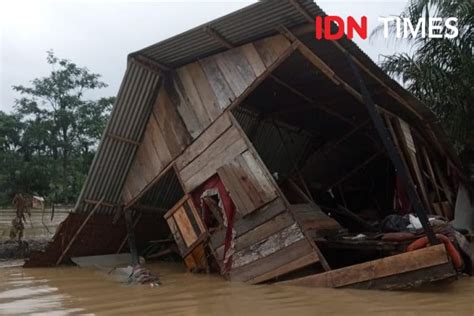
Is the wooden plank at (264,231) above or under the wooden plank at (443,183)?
above

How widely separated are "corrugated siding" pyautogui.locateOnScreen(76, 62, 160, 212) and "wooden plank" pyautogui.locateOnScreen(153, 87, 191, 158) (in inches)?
5.9

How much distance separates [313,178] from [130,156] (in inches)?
210

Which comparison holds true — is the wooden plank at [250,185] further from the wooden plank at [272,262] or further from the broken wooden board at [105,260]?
the broken wooden board at [105,260]

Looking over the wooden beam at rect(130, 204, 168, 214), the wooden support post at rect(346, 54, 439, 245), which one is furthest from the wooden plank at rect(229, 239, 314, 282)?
the wooden beam at rect(130, 204, 168, 214)

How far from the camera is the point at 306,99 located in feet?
30.0

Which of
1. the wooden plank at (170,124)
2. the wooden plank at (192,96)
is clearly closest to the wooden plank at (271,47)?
the wooden plank at (192,96)

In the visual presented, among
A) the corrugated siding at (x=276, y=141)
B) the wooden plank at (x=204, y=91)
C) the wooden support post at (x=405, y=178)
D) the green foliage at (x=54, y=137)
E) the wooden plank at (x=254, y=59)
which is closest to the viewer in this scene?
the wooden support post at (x=405, y=178)

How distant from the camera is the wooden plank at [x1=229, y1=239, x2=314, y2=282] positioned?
5941 millimetres

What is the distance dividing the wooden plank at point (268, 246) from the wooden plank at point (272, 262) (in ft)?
0.17

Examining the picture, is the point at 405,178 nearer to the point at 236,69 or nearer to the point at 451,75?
the point at 236,69

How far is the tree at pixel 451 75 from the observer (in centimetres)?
1334

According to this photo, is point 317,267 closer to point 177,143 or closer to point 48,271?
point 177,143

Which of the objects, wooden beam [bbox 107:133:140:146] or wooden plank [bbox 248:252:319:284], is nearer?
wooden plank [bbox 248:252:319:284]

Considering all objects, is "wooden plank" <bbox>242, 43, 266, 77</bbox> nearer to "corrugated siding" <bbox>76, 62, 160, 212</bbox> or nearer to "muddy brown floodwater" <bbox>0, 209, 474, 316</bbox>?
"corrugated siding" <bbox>76, 62, 160, 212</bbox>
